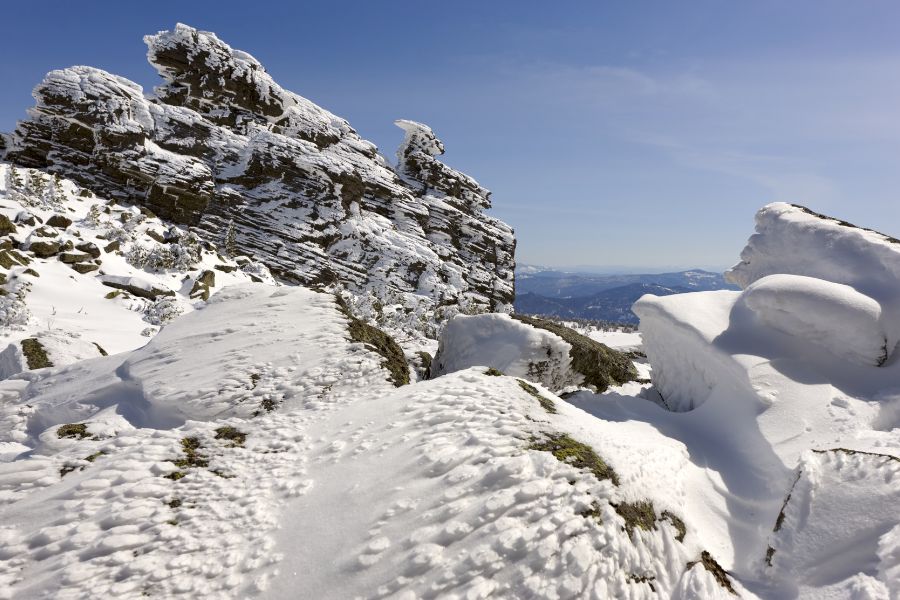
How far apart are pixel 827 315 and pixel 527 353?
7475mm

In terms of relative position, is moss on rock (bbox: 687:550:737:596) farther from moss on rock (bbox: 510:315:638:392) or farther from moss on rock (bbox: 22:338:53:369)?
moss on rock (bbox: 22:338:53:369)

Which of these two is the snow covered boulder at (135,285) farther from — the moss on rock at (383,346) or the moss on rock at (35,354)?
the moss on rock at (383,346)

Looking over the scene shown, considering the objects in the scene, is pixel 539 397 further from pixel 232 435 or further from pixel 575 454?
pixel 232 435

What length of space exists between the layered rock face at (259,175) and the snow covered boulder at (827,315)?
57.7 m

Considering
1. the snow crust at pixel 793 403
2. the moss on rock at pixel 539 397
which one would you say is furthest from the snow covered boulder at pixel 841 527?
the moss on rock at pixel 539 397

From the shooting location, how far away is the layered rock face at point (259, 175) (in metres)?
54.8

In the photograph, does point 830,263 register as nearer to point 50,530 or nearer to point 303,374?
point 303,374

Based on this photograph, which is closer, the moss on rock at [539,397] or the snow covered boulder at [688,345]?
the moss on rock at [539,397]

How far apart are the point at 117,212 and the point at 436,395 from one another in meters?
38.7

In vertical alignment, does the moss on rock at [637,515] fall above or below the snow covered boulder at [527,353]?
below

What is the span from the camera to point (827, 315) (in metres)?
10.3

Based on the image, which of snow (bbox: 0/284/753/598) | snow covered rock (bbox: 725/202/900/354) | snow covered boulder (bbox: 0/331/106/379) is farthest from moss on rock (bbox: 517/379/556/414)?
snow covered boulder (bbox: 0/331/106/379)

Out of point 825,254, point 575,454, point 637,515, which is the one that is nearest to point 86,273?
point 575,454

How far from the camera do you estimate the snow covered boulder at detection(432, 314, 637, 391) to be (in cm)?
1312
